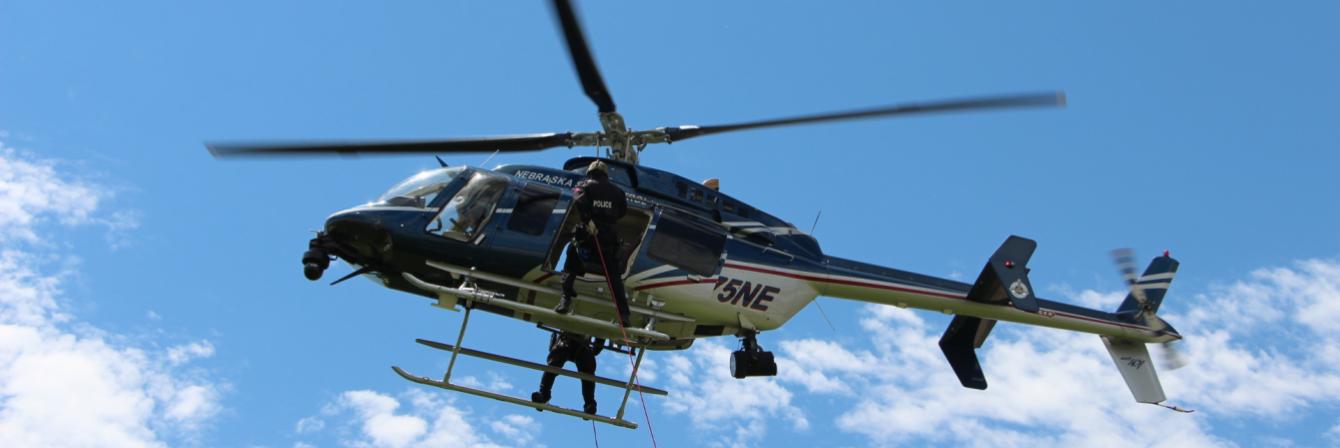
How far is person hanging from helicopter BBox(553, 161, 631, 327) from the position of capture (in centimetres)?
1166

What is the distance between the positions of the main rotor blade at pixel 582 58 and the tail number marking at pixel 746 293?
234 centimetres

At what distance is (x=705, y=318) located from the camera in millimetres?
13273

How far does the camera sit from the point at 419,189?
12.3 metres

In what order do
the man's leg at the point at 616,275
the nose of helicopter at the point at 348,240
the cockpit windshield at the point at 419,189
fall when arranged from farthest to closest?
the cockpit windshield at the point at 419,189 → the man's leg at the point at 616,275 → the nose of helicopter at the point at 348,240

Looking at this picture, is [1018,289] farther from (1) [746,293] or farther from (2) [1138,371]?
(1) [746,293]

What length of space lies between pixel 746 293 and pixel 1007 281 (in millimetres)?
3295

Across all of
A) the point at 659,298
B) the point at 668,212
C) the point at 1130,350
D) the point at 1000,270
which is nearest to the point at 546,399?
the point at 659,298

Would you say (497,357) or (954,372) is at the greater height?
(954,372)

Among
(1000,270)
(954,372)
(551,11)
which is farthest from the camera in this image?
(954,372)

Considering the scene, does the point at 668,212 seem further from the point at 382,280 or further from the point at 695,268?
the point at 382,280

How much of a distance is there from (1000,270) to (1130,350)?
2.82 m

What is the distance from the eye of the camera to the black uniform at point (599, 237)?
1166cm

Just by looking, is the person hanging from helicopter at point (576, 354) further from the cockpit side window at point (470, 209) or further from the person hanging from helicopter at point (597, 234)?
the cockpit side window at point (470, 209)

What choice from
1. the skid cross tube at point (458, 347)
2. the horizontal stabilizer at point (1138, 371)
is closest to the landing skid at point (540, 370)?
the skid cross tube at point (458, 347)
